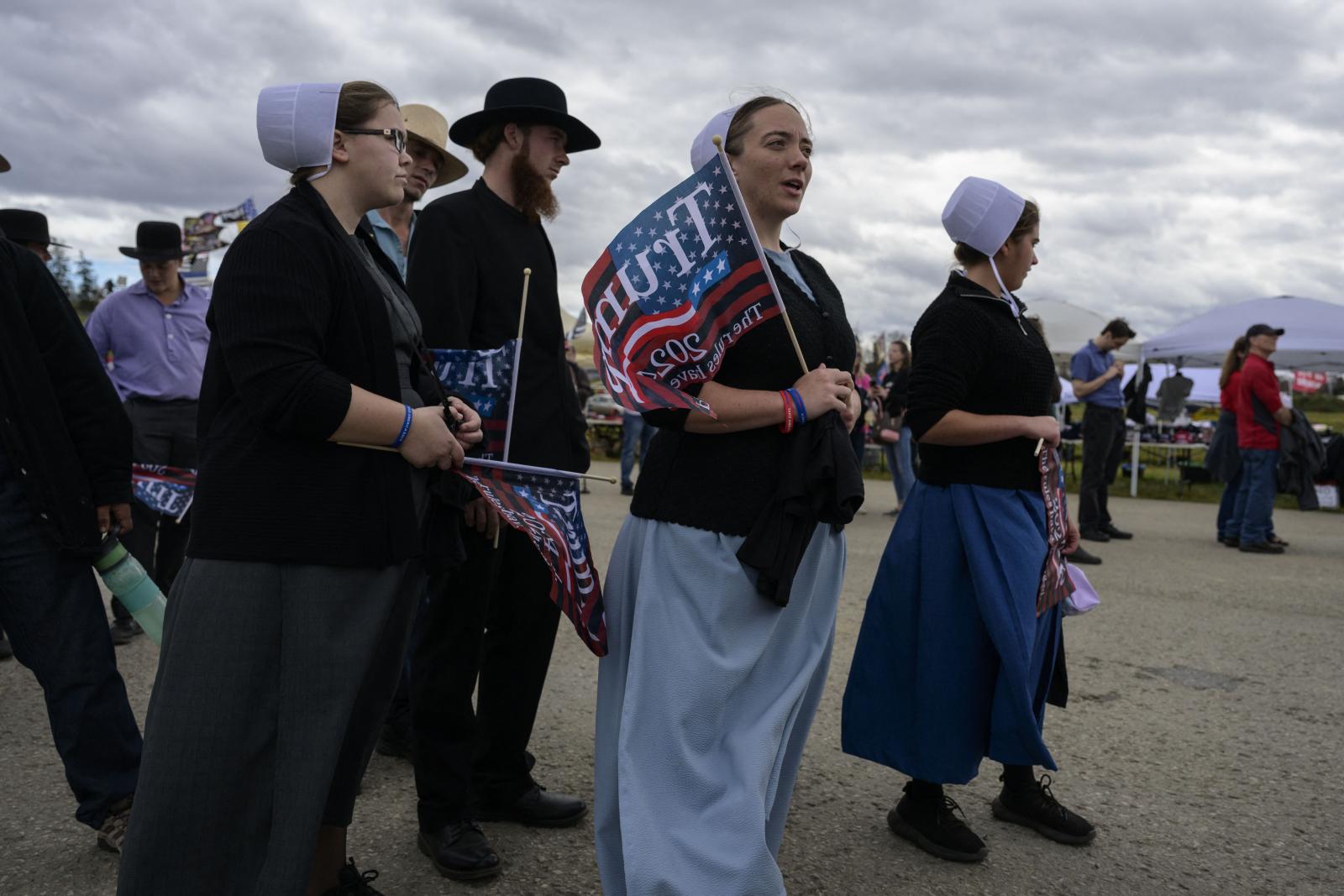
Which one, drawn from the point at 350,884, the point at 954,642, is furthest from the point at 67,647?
the point at 954,642

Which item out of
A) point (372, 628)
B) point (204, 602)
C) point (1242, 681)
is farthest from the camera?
point (1242, 681)

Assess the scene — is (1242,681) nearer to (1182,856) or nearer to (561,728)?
(1182,856)

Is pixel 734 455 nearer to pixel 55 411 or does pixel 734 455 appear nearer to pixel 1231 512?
pixel 55 411

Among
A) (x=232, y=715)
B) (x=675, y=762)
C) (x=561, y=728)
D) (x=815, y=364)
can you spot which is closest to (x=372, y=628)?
(x=232, y=715)

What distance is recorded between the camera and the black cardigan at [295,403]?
2.18 m

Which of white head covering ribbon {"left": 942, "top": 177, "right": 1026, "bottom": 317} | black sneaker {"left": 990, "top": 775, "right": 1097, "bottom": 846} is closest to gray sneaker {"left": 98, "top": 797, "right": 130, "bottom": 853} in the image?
Result: black sneaker {"left": 990, "top": 775, "right": 1097, "bottom": 846}

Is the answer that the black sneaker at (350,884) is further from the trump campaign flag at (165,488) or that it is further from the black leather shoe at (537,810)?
the trump campaign flag at (165,488)

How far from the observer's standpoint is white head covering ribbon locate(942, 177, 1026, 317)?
3.37m

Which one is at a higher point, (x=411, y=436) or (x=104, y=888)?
(x=411, y=436)

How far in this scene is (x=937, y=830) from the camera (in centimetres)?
336

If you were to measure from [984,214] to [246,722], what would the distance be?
2.46 m

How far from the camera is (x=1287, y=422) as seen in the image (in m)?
10.1

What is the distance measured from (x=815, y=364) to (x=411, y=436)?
997 mm

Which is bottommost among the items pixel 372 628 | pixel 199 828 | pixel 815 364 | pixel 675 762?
pixel 199 828
